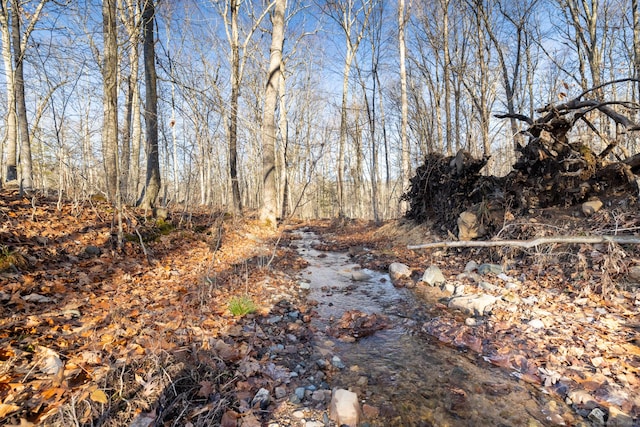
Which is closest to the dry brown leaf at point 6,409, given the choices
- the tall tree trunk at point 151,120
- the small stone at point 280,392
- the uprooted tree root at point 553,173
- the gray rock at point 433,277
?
the small stone at point 280,392

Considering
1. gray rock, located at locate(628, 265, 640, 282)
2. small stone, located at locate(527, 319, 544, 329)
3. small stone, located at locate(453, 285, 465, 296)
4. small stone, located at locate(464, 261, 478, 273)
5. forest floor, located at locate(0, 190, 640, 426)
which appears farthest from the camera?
small stone, located at locate(464, 261, 478, 273)

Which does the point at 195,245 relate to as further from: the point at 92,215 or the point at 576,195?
the point at 576,195

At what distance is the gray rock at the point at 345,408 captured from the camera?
7.14 ft

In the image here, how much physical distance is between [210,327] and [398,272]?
4.09 metres

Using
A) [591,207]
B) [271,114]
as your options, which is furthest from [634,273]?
[271,114]

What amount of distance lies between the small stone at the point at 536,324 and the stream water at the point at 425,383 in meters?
0.95

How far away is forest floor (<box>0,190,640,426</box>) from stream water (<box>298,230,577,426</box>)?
0.55ft

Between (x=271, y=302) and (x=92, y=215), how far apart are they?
15.3ft

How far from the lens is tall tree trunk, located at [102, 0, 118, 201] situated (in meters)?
5.11

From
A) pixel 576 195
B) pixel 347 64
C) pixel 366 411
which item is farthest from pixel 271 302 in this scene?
pixel 347 64

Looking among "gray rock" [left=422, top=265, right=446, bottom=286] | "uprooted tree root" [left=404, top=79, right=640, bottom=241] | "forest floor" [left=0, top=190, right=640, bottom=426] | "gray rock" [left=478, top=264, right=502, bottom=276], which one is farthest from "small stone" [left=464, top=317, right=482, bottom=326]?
"uprooted tree root" [left=404, top=79, right=640, bottom=241]

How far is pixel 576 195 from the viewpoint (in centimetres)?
568

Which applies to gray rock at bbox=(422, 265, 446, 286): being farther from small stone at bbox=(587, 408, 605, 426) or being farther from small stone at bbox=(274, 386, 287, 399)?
small stone at bbox=(274, 386, 287, 399)

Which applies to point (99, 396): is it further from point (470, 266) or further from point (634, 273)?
point (470, 266)
